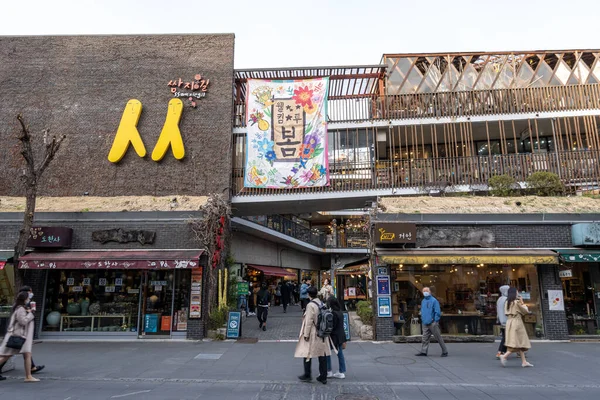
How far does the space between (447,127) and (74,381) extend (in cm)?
1688

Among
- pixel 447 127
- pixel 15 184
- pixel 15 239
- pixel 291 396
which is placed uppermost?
pixel 447 127

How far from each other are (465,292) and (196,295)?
867cm

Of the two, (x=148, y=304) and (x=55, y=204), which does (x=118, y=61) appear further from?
(x=148, y=304)

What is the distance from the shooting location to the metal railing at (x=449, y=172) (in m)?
16.9

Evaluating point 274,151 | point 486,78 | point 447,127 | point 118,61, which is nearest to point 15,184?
point 118,61

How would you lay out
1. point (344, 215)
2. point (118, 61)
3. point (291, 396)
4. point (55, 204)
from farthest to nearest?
point (344, 215) < point (118, 61) < point (55, 204) < point (291, 396)

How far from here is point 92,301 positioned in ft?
44.4

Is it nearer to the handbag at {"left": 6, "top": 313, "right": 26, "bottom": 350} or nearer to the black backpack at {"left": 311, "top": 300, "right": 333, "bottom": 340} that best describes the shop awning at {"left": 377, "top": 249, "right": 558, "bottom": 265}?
the black backpack at {"left": 311, "top": 300, "right": 333, "bottom": 340}

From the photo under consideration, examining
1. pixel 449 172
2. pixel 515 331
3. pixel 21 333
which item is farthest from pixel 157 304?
pixel 449 172

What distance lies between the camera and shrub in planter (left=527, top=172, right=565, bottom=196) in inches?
610

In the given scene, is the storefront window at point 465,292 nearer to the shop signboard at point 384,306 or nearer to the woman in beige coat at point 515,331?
the shop signboard at point 384,306

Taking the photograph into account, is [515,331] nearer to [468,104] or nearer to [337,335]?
[337,335]

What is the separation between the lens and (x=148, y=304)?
44.1 feet

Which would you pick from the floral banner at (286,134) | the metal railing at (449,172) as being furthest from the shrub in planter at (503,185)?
the floral banner at (286,134)
